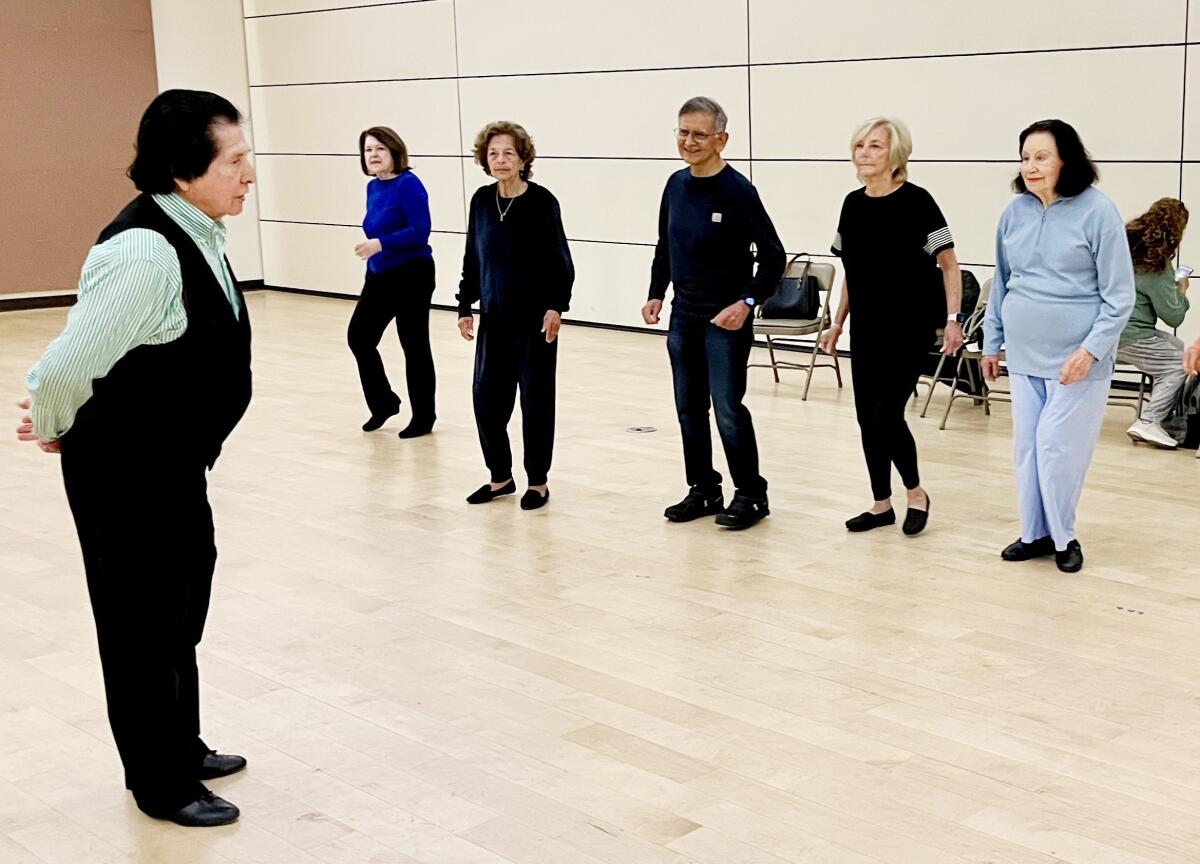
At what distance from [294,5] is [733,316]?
31.4 feet

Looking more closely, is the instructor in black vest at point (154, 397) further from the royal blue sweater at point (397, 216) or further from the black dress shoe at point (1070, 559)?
the royal blue sweater at point (397, 216)

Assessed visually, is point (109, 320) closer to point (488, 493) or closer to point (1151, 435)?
point (488, 493)

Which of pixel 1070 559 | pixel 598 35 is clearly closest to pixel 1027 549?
pixel 1070 559

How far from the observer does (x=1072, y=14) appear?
26.5 feet

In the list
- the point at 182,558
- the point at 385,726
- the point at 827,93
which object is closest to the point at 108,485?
the point at 182,558

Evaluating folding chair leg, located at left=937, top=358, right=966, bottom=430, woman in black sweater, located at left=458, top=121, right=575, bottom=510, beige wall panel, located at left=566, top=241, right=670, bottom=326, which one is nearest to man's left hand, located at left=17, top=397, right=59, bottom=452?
woman in black sweater, located at left=458, top=121, right=575, bottom=510

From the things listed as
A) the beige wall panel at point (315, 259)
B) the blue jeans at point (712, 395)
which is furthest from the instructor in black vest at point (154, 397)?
the beige wall panel at point (315, 259)

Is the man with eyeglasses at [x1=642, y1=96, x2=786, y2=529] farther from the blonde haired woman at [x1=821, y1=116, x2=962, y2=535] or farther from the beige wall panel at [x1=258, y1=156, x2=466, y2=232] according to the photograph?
the beige wall panel at [x1=258, y1=156, x2=466, y2=232]

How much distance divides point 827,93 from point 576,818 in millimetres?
7027

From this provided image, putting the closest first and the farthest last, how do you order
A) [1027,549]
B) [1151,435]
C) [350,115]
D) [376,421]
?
[1027,549] → [1151,435] → [376,421] → [350,115]

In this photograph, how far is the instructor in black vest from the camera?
281 centimetres

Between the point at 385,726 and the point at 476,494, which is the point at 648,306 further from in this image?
the point at 385,726

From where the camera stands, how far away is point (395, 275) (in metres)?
7.39

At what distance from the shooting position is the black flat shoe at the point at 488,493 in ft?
20.0
